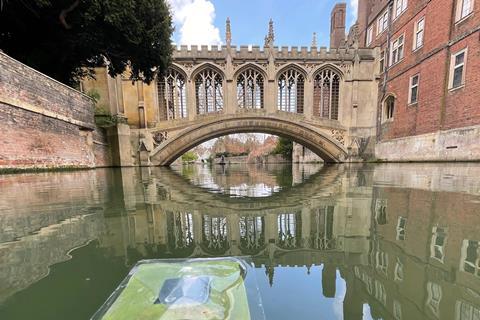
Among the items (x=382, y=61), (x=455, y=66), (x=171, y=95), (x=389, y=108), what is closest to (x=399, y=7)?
(x=382, y=61)

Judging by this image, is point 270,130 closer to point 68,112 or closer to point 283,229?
point 68,112

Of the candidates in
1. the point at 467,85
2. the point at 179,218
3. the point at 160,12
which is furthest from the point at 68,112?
the point at 467,85

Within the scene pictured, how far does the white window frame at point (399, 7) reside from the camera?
14.6 m

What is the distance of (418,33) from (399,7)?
318 centimetres

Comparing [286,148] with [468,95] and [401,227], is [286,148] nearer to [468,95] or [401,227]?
[468,95]

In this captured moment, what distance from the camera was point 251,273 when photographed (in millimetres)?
1358

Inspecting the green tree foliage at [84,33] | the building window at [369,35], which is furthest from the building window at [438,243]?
the building window at [369,35]

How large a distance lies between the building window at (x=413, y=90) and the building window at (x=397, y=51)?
2.18m

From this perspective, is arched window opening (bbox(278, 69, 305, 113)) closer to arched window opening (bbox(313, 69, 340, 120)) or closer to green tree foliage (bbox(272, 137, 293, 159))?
arched window opening (bbox(313, 69, 340, 120))

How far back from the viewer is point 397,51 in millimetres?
15453

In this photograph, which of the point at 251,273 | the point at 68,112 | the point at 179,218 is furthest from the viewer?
the point at 68,112

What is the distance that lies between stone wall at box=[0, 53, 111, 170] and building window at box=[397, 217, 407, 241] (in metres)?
9.73

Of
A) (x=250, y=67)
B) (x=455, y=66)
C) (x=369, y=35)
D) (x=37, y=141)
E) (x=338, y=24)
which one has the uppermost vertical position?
(x=338, y=24)

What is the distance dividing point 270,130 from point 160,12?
9.76 m
